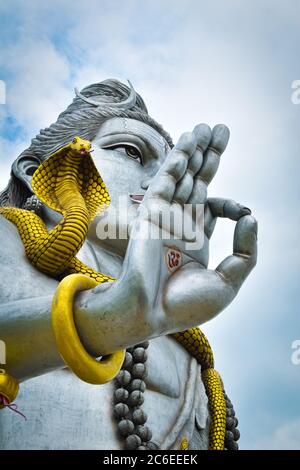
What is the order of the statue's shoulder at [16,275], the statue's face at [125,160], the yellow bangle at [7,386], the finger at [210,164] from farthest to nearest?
the statue's face at [125,160], the statue's shoulder at [16,275], the finger at [210,164], the yellow bangle at [7,386]

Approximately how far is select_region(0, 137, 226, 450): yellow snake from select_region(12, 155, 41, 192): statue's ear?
0.95m

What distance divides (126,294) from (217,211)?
99 centimetres

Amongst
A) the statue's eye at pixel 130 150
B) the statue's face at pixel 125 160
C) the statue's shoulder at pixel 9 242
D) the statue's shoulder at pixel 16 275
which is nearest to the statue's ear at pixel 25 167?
the statue's face at pixel 125 160

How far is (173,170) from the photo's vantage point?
3.46 metres

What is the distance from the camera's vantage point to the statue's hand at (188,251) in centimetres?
314

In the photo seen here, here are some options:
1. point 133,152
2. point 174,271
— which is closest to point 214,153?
point 174,271

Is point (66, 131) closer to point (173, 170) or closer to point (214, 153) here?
point (214, 153)

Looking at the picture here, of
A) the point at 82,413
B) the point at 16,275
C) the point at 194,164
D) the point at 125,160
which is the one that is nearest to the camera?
the point at 194,164

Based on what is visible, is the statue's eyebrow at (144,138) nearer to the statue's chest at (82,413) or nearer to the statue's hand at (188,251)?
the statue's chest at (82,413)

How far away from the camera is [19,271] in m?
4.31

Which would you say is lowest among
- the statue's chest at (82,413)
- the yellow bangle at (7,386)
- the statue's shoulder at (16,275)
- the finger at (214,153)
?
the statue's chest at (82,413)

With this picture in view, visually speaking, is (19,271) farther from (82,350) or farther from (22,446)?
(82,350)

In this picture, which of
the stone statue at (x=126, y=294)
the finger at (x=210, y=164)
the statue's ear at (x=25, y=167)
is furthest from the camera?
the statue's ear at (x=25, y=167)

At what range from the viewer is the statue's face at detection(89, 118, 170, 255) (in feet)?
17.4
